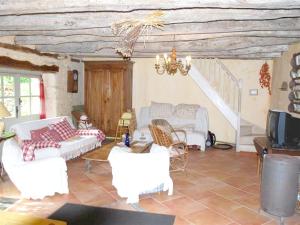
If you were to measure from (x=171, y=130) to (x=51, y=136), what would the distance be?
7.88 ft

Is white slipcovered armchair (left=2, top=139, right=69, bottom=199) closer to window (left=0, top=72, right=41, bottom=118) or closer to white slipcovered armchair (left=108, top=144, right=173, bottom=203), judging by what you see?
white slipcovered armchair (left=108, top=144, right=173, bottom=203)

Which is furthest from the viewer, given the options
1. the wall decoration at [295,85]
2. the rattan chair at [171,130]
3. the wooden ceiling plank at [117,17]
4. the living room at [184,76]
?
the rattan chair at [171,130]

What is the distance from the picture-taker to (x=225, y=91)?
25.2ft

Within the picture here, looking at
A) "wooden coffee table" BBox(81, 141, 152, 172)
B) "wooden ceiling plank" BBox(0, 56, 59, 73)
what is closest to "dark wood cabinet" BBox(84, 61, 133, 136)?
"wooden ceiling plank" BBox(0, 56, 59, 73)

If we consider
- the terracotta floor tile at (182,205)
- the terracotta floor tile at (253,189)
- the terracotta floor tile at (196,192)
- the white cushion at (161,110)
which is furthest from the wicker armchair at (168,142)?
the white cushion at (161,110)

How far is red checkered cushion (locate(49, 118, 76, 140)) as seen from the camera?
5578mm

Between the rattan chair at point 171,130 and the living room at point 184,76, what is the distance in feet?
1.48

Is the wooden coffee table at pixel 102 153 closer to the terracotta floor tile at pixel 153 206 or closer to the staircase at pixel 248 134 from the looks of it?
the terracotta floor tile at pixel 153 206

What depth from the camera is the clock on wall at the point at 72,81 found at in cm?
731

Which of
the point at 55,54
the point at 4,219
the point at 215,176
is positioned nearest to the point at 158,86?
the point at 55,54

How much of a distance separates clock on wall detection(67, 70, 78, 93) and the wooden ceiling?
151 cm

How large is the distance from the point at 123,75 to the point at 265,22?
173 inches

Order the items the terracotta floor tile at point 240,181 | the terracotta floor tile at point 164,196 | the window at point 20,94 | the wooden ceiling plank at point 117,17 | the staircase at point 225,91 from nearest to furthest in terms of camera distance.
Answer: the wooden ceiling plank at point 117,17, the terracotta floor tile at point 164,196, the terracotta floor tile at point 240,181, the window at point 20,94, the staircase at point 225,91

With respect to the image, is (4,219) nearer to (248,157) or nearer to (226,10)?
(226,10)
